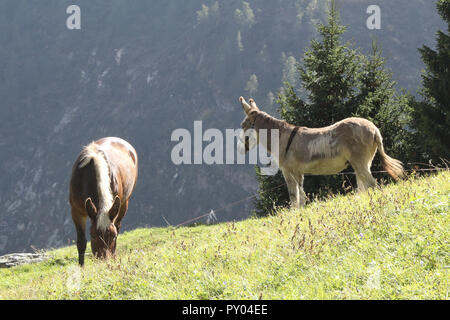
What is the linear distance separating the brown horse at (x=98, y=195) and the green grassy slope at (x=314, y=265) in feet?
1.99

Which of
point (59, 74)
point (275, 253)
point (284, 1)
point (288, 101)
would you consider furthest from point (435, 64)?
point (59, 74)

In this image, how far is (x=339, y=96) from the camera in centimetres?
1543

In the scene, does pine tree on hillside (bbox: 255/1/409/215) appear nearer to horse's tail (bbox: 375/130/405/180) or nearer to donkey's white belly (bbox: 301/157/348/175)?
horse's tail (bbox: 375/130/405/180)

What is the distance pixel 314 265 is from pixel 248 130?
6.23 metres

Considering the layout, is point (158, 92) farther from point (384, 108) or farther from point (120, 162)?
point (120, 162)

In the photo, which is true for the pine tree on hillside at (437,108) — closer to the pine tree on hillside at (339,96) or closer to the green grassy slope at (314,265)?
the pine tree on hillside at (339,96)

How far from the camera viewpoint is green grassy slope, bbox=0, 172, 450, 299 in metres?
3.63

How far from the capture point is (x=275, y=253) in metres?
4.70

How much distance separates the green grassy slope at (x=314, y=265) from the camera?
11.9 ft

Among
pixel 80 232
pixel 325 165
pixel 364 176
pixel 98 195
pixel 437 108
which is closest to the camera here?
pixel 98 195

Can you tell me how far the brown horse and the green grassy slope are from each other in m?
0.61

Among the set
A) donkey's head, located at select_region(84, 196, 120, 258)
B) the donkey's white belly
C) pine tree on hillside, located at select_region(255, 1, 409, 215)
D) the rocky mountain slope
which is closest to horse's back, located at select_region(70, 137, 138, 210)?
donkey's head, located at select_region(84, 196, 120, 258)

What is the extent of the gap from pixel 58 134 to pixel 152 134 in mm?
41604

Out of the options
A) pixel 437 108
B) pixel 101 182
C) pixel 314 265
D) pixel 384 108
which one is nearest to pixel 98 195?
pixel 101 182
